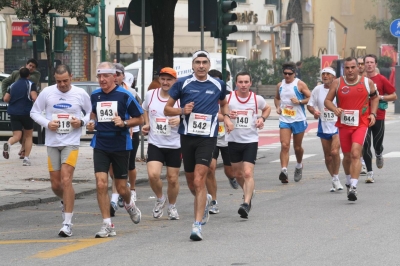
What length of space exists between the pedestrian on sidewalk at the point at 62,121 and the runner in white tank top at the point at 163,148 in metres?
1.05

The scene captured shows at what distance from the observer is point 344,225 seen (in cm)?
1108

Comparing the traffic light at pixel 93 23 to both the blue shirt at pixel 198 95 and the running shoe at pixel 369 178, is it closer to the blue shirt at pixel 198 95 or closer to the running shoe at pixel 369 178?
the running shoe at pixel 369 178

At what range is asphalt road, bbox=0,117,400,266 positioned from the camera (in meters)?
9.08

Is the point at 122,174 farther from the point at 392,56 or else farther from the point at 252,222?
the point at 392,56

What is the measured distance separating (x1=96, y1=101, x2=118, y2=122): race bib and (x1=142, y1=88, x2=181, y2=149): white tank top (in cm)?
124

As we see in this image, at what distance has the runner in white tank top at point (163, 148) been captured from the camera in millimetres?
11914

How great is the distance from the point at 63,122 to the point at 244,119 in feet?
7.83

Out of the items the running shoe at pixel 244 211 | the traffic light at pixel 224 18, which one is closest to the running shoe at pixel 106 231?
the running shoe at pixel 244 211

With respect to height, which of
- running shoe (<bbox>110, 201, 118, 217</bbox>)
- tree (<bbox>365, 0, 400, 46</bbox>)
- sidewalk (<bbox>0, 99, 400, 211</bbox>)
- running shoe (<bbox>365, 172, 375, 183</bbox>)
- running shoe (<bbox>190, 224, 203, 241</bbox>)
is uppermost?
tree (<bbox>365, 0, 400, 46</bbox>)

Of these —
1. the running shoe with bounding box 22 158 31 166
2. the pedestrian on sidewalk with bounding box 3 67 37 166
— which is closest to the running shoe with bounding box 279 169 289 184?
the running shoe with bounding box 22 158 31 166

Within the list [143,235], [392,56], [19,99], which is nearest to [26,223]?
[143,235]

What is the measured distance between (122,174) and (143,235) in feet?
2.53

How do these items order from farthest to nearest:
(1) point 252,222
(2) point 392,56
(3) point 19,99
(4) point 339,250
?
(2) point 392,56 < (3) point 19,99 < (1) point 252,222 < (4) point 339,250

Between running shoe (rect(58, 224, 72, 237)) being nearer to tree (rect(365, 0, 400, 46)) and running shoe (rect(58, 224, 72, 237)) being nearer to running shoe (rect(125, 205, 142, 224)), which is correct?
running shoe (rect(125, 205, 142, 224))
